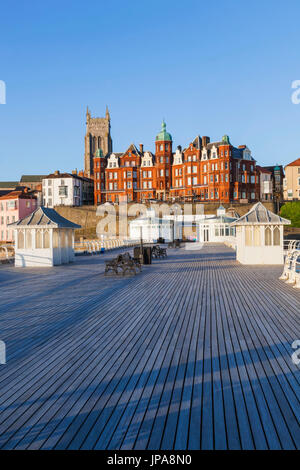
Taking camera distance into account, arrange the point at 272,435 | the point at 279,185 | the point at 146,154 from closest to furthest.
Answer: the point at 272,435
the point at 146,154
the point at 279,185

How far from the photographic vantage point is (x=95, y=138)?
4916 inches

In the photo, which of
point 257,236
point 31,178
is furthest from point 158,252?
point 31,178

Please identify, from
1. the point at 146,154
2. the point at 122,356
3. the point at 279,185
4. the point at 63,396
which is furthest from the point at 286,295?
the point at 279,185

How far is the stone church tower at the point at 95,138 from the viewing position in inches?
4774

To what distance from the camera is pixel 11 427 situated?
3.66 m

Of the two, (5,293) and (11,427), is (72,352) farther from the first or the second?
(5,293)

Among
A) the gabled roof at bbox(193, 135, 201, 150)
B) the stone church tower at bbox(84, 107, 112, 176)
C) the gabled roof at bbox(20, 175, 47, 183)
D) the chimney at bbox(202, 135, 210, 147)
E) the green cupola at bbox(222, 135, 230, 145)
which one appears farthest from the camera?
the stone church tower at bbox(84, 107, 112, 176)

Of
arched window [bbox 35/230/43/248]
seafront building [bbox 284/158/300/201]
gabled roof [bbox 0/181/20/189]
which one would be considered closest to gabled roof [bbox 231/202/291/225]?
arched window [bbox 35/230/43/248]

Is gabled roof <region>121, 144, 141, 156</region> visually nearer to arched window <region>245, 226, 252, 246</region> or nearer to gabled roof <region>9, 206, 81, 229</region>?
gabled roof <region>9, 206, 81, 229</region>

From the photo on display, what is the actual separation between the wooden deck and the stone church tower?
11443 centimetres

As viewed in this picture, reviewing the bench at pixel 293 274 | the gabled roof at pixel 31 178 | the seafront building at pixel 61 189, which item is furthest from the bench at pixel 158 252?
the gabled roof at pixel 31 178

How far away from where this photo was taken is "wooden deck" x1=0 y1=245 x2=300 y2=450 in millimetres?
3506
